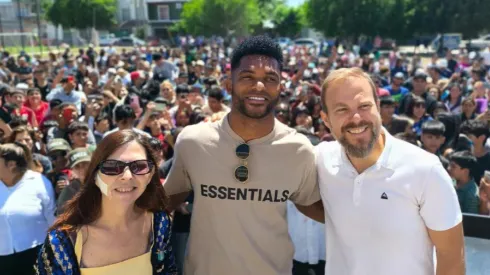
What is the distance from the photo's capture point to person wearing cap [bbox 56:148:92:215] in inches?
148

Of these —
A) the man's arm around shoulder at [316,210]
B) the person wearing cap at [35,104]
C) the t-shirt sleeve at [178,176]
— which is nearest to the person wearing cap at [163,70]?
the person wearing cap at [35,104]

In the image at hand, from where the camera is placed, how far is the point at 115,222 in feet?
7.62

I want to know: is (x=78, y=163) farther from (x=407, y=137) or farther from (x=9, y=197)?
(x=407, y=137)

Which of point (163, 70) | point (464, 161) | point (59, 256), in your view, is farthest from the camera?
point (163, 70)

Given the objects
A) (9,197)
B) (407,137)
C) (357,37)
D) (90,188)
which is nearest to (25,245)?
(9,197)

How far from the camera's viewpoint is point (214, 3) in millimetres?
41875

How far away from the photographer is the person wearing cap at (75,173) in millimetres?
3768

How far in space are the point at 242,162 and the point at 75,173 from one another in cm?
215

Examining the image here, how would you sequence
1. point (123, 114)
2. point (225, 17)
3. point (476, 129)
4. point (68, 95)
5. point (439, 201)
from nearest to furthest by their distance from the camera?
point (439, 201)
point (476, 129)
point (123, 114)
point (68, 95)
point (225, 17)

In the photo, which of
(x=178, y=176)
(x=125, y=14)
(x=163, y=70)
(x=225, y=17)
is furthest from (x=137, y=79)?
(x=125, y=14)

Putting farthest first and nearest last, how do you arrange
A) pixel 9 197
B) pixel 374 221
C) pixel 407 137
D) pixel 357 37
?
pixel 357 37, pixel 407 137, pixel 9 197, pixel 374 221

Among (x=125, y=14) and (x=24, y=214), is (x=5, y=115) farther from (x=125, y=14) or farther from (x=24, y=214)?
(x=125, y=14)

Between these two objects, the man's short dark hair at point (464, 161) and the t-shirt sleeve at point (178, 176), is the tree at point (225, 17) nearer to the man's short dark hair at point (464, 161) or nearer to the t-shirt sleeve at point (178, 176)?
the man's short dark hair at point (464, 161)

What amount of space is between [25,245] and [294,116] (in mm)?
3895
